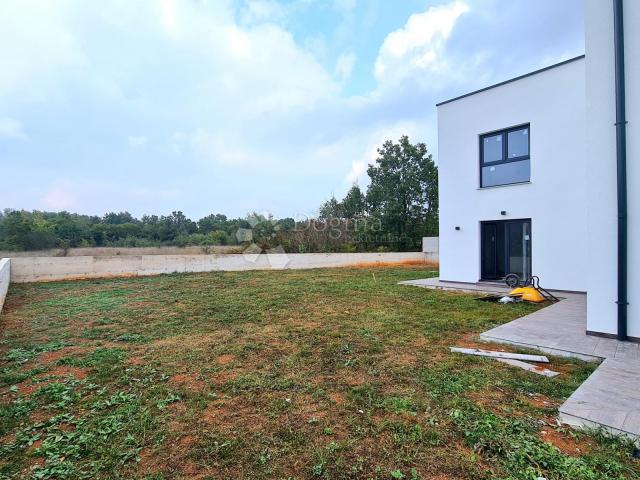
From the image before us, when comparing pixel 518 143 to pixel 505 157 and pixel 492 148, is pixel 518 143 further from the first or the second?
pixel 492 148

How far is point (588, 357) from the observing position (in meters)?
3.25

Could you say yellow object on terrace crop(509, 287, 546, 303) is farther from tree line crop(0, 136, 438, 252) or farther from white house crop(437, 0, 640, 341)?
tree line crop(0, 136, 438, 252)

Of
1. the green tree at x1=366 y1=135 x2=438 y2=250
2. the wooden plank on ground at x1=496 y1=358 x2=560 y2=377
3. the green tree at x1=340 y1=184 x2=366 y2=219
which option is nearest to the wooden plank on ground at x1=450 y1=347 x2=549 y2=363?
the wooden plank on ground at x1=496 y1=358 x2=560 y2=377

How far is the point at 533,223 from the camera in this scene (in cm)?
769

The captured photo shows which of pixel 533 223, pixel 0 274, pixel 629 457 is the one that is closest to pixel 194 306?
pixel 0 274

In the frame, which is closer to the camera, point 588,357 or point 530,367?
point 530,367

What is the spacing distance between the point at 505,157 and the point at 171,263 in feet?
40.0

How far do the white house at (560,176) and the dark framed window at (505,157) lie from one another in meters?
0.03

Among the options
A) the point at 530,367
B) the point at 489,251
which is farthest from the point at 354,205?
the point at 530,367

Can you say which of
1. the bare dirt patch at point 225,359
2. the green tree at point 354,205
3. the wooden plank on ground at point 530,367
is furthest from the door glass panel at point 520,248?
the green tree at point 354,205

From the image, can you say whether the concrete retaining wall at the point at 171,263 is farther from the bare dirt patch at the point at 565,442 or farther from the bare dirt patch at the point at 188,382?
the bare dirt patch at the point at 565,442

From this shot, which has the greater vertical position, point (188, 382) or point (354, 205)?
point (354, 205)

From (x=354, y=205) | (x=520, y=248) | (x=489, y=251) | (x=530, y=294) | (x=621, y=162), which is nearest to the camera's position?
(x=621, y=162)

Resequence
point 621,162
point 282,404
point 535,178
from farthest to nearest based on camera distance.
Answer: point 535,178
point 621,162
point 282,404
